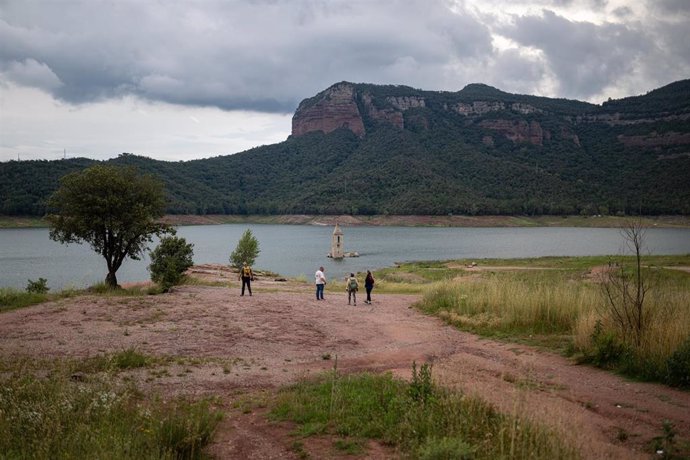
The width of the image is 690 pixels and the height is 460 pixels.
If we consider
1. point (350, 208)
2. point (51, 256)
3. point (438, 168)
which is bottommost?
point (51, 256)

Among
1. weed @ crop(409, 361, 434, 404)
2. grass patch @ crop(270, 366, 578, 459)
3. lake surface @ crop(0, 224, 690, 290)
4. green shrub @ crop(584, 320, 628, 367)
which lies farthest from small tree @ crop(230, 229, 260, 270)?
weed @ crop(409, 361, 434, 404)

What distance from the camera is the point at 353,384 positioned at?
8398mm

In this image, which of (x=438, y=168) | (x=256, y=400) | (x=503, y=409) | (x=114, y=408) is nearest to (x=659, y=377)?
(x=503, y=409)

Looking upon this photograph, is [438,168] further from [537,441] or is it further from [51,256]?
[537,441]

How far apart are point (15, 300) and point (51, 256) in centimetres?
6091

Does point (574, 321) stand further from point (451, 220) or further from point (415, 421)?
point (451, 220)

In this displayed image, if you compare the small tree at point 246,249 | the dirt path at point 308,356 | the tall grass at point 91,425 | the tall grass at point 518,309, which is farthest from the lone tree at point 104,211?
the tall grass at point 91,425

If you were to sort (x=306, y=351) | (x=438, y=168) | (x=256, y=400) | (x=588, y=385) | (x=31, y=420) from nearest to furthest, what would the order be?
(x=31, y=420)
(x=256, y=400)
(x=588, y=385)
(x=306, y=351)
(x=438, y=168)

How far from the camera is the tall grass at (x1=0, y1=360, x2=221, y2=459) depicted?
530 centimetres

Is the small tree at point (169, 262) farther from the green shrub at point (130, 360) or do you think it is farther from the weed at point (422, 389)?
the weed at point (422, 389)

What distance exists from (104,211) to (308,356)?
60.1ft

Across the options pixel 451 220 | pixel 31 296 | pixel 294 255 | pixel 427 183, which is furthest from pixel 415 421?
pixel 427 183

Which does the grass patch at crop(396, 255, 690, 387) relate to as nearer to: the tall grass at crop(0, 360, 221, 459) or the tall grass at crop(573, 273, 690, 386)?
the tall grass at crop(573, 273, 690, 386)

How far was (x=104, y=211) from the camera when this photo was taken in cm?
2545
